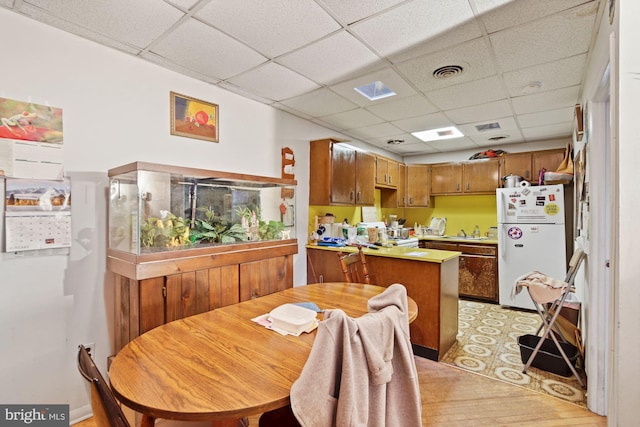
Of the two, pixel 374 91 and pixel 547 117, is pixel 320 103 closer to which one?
pixel 374 91

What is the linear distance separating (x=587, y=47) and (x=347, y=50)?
63.2 inches

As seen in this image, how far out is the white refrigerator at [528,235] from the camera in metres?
3.80

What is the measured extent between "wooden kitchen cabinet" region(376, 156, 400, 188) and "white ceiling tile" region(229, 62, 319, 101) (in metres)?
2.03

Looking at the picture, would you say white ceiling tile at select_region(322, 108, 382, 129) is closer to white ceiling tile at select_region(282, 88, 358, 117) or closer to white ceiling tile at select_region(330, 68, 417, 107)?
white ceiling tile at select_region(282, 88, 358, 117)

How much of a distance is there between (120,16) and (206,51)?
20.6 inches

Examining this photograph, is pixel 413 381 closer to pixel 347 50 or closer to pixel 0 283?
pixel 347 50

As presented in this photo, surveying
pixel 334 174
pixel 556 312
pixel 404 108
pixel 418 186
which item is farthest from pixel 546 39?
pixel 418 186

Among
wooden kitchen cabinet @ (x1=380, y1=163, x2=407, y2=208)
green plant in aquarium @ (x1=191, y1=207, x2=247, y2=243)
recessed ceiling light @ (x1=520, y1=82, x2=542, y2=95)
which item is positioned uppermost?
recessed ceiling light @ (x1=520, y1=82, x2=542, y2=95)

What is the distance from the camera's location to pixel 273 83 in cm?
268

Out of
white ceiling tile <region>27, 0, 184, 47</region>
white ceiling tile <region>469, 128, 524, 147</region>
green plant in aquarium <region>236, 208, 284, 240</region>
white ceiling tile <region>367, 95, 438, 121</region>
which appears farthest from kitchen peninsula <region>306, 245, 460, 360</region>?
white ceiling tile <region>27, 0, 184, 47</region>

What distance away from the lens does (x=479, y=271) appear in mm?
4367

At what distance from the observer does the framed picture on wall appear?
2467mm

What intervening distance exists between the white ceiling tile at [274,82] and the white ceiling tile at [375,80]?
273 millimetres

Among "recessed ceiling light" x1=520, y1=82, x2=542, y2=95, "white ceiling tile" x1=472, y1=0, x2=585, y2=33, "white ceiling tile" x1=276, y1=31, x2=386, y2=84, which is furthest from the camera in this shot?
"recessed ceiling light" x1=520, y1=82, x2=542, y2=95
